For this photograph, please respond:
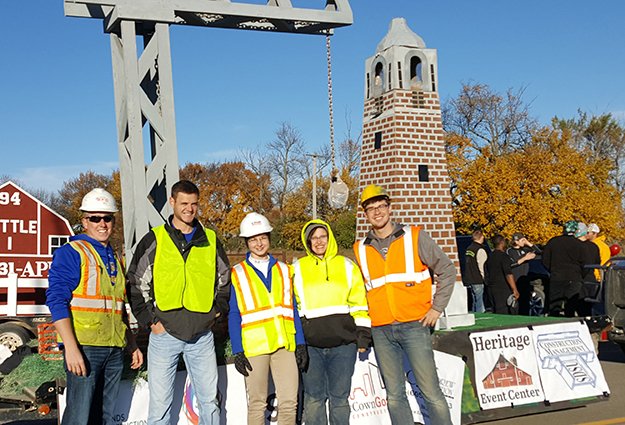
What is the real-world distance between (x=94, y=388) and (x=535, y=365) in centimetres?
434

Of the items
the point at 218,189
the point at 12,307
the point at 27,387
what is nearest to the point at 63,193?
the point at 218,189

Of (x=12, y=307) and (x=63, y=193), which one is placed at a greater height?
(x=63, y=193)

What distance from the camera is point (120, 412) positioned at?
5.54 metres

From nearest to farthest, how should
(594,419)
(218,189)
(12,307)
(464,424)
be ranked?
(464,424), (594,419), (12,307), (218,189)

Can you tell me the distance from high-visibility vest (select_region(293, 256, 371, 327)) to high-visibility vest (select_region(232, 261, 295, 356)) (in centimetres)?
15

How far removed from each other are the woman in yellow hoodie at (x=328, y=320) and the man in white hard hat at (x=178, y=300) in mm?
719

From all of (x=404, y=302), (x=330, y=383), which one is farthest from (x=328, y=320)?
(x=404, y=302)

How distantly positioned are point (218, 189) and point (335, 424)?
5549 centimetres

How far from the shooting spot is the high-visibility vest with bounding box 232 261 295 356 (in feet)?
17.1

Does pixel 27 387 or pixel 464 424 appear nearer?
pixel 27 387

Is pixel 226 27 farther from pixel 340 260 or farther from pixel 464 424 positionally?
pixel 464 424

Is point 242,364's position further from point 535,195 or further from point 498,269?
point 535,195

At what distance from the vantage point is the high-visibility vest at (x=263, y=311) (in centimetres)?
523

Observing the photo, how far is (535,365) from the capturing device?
7.04m
